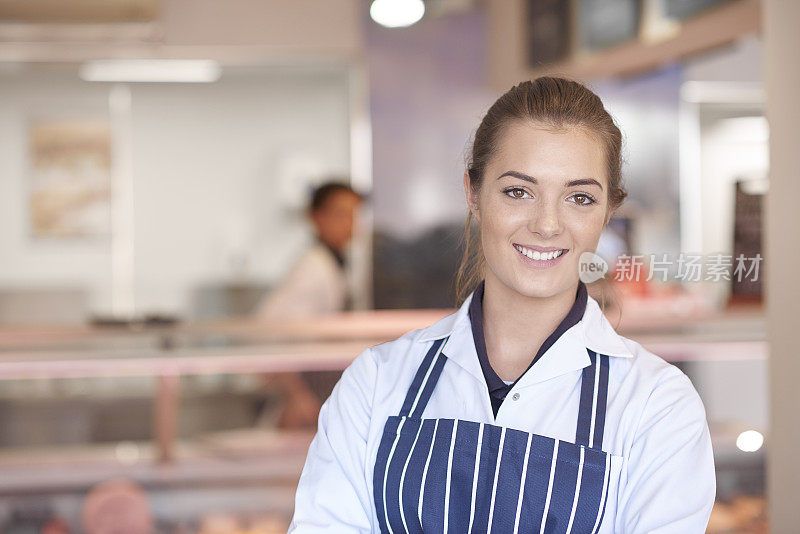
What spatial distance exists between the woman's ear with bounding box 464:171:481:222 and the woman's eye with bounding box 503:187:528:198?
108 mm

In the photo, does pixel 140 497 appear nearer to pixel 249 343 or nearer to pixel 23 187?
pixel 249 343

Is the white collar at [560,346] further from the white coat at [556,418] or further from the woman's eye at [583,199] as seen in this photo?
the woman's eye at [583,199]

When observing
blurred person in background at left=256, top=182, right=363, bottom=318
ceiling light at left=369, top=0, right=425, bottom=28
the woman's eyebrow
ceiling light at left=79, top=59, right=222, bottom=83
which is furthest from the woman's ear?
ceiling light at left=79, top=59, right=222, bottom=83

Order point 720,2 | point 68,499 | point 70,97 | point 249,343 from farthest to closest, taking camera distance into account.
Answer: point 70,97 → point 720,2 → point 249,343 → point 68,499

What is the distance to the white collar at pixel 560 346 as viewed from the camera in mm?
1220

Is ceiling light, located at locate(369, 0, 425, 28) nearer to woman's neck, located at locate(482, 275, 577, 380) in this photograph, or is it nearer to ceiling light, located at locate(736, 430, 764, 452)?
ceiling light, located at locate(736, 430, 764, 452)

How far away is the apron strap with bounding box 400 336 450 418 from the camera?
1276 mm

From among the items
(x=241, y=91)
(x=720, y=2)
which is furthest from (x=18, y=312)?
Answer: (x=720, y=2)

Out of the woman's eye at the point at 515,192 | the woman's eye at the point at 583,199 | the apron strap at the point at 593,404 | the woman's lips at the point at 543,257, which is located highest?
the woman's eye at the point at 515,192

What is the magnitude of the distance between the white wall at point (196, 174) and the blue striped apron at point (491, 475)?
330 cm

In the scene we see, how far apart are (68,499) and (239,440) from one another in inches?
16.7

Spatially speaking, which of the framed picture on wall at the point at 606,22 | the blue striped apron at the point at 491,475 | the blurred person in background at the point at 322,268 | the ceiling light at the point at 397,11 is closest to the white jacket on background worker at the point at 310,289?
the blurred person in background at the point at 322,268

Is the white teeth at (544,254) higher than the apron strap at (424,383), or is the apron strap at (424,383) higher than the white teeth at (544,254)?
the white teeth at (544,254)

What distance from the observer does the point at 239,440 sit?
2297 mm
